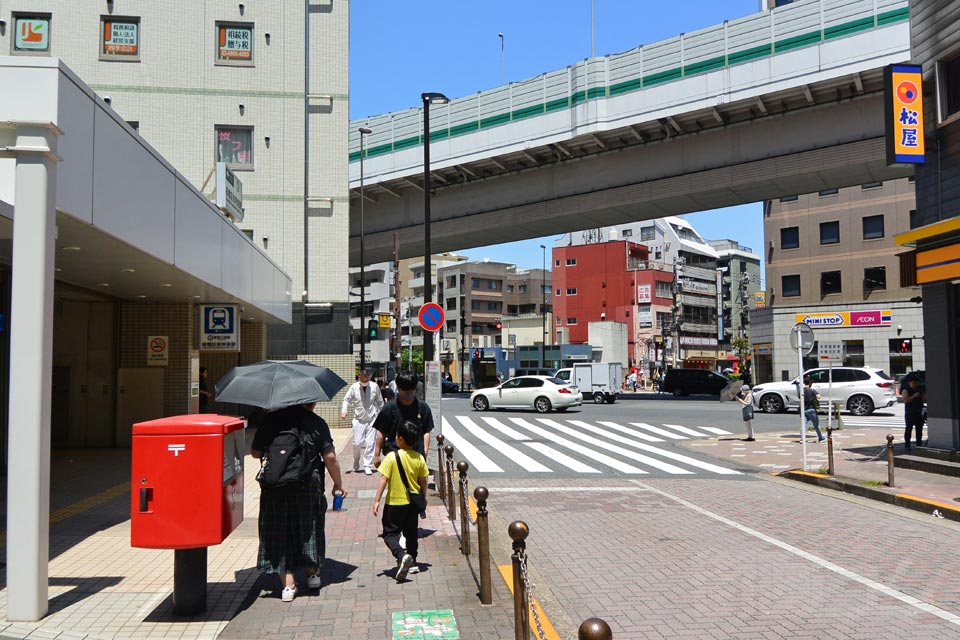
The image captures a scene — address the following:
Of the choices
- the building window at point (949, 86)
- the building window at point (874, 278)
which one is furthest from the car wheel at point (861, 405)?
the building window at point (874, 278)

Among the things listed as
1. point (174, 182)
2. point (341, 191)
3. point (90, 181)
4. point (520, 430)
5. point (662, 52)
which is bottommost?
point (520, 430)

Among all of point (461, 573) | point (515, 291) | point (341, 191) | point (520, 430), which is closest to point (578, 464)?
point (520, 430)

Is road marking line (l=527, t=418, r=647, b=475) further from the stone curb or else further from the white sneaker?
the white sneaker

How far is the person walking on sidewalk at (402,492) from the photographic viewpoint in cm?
730

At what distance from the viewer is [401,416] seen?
889 centimetres

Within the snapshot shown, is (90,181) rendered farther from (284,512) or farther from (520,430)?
(520,430)

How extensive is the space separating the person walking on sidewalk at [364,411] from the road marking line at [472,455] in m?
2.94

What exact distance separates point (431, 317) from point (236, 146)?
15.6 m

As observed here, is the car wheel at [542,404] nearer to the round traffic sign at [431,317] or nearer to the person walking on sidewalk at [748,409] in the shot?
the person walking on sidewalk at [748,409]

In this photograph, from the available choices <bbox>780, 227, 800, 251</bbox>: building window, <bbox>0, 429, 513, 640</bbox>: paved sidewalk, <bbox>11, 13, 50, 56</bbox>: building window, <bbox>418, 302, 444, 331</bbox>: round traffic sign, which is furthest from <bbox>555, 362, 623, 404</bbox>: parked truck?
<bbox>0, 429, 513, 640</bbox>: paved sidewalk

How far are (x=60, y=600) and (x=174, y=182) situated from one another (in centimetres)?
607

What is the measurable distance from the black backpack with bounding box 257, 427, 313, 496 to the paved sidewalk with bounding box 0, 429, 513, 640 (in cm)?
97

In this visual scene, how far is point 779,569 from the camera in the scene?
7934 millimetres

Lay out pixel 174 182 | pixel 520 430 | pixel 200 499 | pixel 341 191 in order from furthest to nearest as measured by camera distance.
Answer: pixel 341 191, pixel 520 430, pixel 174 182, pixel 200 499
